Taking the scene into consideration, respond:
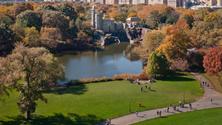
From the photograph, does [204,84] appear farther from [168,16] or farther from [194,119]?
[168,16]

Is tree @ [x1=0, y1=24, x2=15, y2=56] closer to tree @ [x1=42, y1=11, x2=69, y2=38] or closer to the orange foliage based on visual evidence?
tree @ [x1=42, y1=11, x2=69, y2=38]

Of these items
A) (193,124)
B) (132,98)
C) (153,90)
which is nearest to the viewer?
(193,124)

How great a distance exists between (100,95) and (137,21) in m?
63.6

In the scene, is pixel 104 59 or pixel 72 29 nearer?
pixel 104 59

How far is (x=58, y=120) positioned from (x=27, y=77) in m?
4.37

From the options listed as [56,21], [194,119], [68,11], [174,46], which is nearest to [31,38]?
[56,21]

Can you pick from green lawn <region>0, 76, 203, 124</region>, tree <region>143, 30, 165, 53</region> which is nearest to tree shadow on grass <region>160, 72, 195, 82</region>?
green lawn <region>0, 76, 203, 124</region>

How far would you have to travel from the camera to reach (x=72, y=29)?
302 feet

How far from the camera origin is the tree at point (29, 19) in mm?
85938

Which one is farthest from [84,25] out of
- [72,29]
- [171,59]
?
[171,59]

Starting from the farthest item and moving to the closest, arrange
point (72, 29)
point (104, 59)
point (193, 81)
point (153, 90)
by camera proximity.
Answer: point (72, 29) < point (104, 59) < point (193, 81) < point (153, 90)

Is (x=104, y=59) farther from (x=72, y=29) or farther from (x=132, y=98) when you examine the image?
(x=132, y=98)

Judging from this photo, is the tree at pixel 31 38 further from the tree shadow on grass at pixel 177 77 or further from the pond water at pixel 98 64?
the tree shadow on grass at pixel 177 77

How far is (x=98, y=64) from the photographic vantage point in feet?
236
